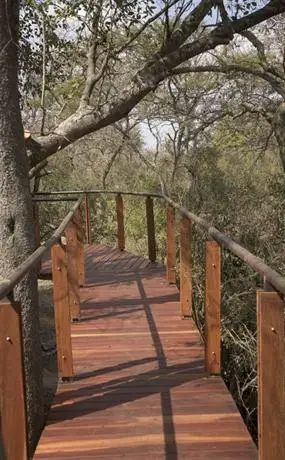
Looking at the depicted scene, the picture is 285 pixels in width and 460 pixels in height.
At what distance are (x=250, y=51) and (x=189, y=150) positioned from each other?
363 centimetres

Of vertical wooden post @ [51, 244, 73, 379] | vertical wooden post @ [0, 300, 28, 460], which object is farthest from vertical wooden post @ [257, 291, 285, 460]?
vertical wooden post @ [51, 244, 73, 379]

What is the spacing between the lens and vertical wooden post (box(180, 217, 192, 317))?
4633 mm

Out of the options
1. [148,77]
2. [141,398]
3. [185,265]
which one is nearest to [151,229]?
[148,77]

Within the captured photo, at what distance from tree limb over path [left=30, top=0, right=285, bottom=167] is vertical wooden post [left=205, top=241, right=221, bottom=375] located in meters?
2.57

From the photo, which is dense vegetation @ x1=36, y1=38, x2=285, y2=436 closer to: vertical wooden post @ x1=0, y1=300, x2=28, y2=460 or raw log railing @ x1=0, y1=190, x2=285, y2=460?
raw log railing @ x1=0, y1=190, x2=285, y2=460

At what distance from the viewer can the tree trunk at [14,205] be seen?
157 inches

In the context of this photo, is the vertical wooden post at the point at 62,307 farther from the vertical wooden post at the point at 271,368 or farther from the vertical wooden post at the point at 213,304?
the vertical wooden post at the point at 271,368

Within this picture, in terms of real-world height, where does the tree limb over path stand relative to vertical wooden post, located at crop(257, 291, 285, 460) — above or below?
above

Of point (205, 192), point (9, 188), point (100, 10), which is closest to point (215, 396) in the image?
point (9, 188)

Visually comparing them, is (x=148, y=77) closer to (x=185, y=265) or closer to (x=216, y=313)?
(x=185, y=265)

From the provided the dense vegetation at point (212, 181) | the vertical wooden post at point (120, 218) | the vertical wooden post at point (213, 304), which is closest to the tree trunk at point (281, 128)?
the dense vegetation at point (212, 181)

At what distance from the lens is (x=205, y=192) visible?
11.3 meters

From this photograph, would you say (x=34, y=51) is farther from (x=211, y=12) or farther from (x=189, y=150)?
(x=189, y=150)

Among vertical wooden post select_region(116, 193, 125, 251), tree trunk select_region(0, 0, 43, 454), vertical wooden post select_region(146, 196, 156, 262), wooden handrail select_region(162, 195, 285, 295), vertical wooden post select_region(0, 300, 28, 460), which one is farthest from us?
vertical wooden post select_region(116, 193, 125, 251)
